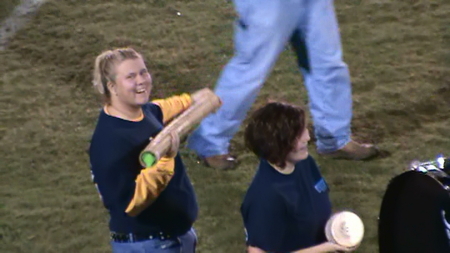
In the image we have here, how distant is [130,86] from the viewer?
248 centimetres

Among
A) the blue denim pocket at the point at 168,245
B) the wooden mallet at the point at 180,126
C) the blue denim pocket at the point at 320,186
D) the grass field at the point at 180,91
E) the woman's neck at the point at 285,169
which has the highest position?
the wooden mallet at the point at 180,126

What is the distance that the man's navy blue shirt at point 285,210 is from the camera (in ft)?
7.52

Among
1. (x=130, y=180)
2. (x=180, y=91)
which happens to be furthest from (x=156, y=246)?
(x=180, y=91)

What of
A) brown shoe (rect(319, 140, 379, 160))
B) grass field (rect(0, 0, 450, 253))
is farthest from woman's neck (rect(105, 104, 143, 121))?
brown shoe (rect(319, 140, 379, 160))

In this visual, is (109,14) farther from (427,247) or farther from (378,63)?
(427,247)

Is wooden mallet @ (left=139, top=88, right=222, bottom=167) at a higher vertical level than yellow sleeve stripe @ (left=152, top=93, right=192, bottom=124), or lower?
higher

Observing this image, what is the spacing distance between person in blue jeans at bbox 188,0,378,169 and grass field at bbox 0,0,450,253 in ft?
0.38

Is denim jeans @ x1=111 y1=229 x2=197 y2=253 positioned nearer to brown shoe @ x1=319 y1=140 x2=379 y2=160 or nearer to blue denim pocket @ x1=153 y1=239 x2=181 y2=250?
blue denim pocket @ x1=153 y1=239 x2=181 y2=250

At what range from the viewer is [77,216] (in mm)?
3914

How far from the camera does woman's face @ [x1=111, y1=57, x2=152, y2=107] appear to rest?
2.48 m

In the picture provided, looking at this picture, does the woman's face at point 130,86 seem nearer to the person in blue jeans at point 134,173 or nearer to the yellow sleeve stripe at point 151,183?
the person in blue jeans at point 134,173

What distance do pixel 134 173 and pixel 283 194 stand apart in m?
0.50

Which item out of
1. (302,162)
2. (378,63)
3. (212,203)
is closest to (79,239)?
(212,203)

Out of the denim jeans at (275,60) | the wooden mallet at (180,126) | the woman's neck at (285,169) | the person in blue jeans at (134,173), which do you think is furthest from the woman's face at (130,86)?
the denim jeans at (275,60)
